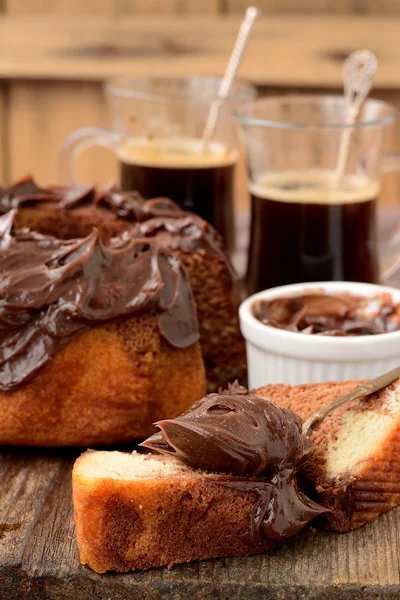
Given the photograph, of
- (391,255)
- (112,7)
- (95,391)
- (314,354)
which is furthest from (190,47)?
(95,391)

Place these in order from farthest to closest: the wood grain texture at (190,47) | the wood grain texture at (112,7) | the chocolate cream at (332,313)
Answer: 1. the wood grain texture at (112,7)
2. the wood grain texture at (190,47)
3. the chocolate cream at (332,313)

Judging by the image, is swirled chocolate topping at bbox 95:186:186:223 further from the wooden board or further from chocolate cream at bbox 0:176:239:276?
the wooden board

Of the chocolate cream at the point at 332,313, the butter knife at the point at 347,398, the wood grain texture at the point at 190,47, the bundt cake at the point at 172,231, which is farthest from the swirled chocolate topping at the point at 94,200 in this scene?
the wood grain texture at the point at 190,47

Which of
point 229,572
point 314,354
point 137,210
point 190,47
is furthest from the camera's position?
point 190,47

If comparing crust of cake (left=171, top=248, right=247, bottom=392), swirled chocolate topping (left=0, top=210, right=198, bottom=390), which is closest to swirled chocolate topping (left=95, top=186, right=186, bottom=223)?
crust of cake (left=171, top=248, right=247, bottom=392)

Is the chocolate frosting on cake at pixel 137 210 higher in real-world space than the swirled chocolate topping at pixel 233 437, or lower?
higher

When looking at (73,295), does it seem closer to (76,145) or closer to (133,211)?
(133,211)

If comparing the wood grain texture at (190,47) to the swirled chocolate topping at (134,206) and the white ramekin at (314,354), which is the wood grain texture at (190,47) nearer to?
the swirled chocolate topping at (134,206)

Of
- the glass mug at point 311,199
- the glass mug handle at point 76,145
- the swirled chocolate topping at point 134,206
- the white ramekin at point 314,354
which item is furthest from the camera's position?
the glass mug handle at point 76,145
